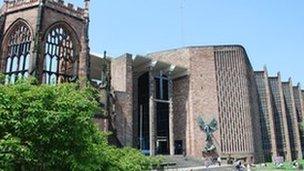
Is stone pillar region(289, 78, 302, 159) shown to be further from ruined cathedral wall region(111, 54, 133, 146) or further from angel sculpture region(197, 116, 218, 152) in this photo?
ruined cathedral wall region(111, 54, 133, 146)

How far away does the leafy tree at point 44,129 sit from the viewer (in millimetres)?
10164

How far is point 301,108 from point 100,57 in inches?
1614

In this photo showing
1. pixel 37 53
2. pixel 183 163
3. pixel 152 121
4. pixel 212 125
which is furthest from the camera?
pixel 212 125

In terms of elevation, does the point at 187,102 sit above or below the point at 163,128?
above

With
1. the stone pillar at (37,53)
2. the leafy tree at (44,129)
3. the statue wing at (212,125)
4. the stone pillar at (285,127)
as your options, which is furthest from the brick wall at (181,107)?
the leafy tree at (44,129)

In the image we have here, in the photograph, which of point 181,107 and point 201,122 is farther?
point 181,107

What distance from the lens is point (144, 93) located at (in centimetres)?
4844

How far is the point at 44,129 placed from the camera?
10.5 metres

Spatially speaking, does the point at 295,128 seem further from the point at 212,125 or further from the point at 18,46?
the point at 18,46

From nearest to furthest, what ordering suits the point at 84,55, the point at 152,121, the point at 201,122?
the point at 84,55, the point at 152,121, the point at 201,122

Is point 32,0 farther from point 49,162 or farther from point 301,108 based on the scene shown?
point 301,108

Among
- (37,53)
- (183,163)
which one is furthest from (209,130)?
(37,53)

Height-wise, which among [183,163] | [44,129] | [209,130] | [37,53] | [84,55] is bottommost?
[183,163]

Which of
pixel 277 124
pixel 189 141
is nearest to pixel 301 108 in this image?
pixel 277 124
